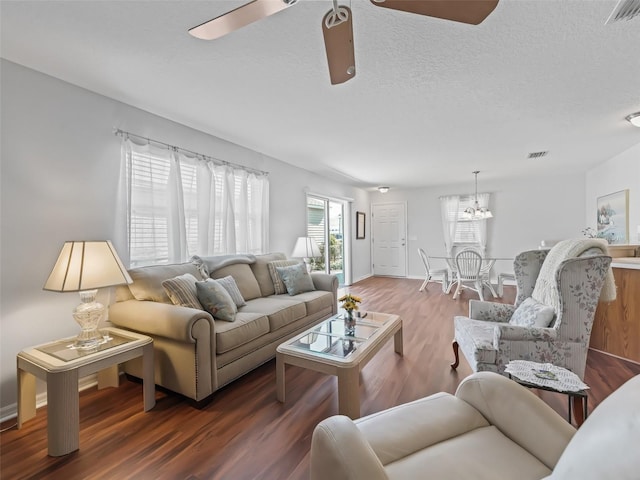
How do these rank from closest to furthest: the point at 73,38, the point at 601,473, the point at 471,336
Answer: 1. the point at 601,473
2. the point at 73,38
3. the point at 471,336

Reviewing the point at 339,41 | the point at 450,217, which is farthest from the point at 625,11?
the point at 450,217

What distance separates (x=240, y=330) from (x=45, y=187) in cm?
175

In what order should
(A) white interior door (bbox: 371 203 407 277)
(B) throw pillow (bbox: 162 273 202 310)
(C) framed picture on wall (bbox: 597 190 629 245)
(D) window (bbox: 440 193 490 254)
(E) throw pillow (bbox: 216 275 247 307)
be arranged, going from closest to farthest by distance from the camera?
(B) throw pillow (bbox: 162 273 202 310) → (E) throw pillow (bbox: 216 275 247 307) → (C) framed picture on wall (bbox: 597 190 629 245) → (D) window (bbox: 440 193 490 254) → (A) white interior door (bbox: 371 203 407 277)

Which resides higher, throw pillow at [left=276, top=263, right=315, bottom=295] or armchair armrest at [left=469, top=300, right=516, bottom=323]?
throw pillow at [left=276, top=263, right=315, bottom=295]

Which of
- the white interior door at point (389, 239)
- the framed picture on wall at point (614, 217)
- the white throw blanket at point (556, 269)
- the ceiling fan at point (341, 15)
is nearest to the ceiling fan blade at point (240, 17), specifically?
the ceiling fan at point (341, 15)

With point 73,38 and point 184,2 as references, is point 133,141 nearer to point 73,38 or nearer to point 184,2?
point 73,38

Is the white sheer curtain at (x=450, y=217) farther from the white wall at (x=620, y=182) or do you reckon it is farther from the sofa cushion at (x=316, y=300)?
the sofa cushion at (x=316, y=300)

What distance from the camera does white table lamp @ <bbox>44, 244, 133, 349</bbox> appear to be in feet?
5.82

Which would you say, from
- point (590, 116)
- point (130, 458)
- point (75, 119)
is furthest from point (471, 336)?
point (75, 119)

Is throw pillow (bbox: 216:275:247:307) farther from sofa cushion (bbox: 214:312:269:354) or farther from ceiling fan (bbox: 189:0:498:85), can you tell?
ceiling fan (bbox: 189:0:498:85)

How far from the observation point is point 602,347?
9.12ft

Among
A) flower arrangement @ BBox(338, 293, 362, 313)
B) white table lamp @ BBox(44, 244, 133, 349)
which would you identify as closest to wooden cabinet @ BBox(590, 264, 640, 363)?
flower arrangement @ BBox(338, 293, 362, 313)

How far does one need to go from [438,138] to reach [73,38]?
3.39 metres

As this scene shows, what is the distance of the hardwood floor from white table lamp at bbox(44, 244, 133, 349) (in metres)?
0.55
